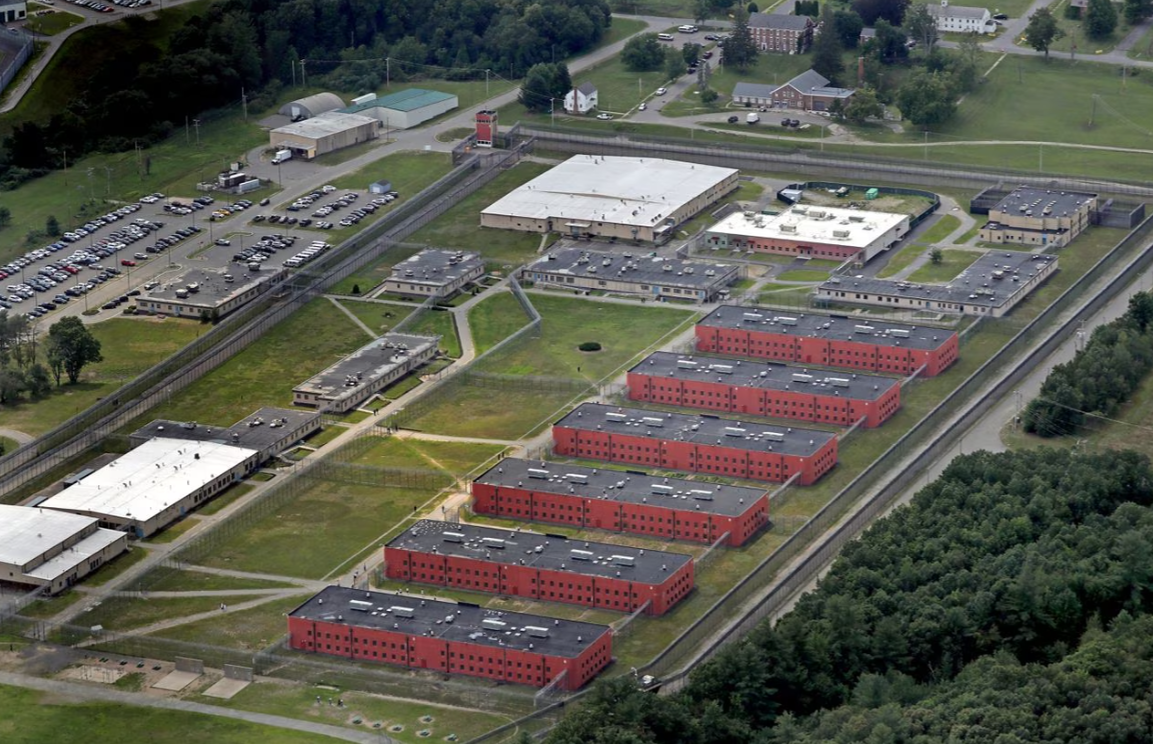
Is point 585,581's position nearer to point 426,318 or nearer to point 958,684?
point 958,684

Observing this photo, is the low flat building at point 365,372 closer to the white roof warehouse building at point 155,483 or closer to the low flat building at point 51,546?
the white roof warehouse building at point 155,483

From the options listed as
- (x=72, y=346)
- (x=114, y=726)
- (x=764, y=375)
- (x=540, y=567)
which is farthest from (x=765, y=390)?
(x=114, y=726)

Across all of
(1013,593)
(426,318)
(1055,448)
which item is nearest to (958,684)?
(1013,593)

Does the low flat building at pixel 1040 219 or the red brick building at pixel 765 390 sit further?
the low flat building at pixel 1040 219

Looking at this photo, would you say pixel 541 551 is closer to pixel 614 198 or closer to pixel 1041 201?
pixel 614 198

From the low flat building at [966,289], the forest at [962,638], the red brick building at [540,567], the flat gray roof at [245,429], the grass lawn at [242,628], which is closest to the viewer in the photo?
the forest at [962,638]

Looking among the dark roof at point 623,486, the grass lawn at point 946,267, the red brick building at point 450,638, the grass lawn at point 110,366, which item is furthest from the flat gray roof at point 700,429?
the grass lawn at point 110,366

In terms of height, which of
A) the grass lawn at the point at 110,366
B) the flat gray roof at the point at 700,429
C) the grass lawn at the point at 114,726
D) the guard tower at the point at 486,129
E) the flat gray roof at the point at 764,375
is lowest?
the grass lawn at the point at 114,726
